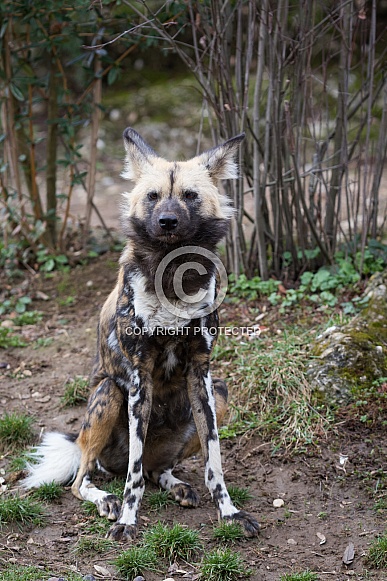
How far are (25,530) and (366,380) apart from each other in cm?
233

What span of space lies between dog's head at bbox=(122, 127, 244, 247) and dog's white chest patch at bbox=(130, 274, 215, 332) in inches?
11.7

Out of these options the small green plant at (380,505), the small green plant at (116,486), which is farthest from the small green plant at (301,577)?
the small green plant at (116,486)

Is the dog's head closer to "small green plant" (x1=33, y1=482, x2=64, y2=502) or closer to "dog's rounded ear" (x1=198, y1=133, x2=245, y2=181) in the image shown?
"dog's rounded ear" (x1=198, y1=133, x2=245, y2=181)

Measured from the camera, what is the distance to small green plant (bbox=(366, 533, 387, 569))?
3.25 m

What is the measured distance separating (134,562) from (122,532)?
32 centimetres

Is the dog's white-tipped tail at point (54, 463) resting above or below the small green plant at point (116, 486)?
above

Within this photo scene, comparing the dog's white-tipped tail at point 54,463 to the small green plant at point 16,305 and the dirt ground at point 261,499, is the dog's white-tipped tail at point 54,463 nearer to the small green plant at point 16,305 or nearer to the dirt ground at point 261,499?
the dirt ground at point 261,499

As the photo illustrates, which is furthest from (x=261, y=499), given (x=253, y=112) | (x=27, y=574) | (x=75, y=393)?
(x=253, y=112)

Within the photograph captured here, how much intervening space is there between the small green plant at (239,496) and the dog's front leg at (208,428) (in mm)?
212

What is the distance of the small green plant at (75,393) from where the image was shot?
4.99 metres

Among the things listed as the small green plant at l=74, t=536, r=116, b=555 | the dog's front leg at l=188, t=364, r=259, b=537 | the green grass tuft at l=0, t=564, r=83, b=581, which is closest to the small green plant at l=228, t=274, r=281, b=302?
the dog's front leg at l=188, t=364, r=259, b=537

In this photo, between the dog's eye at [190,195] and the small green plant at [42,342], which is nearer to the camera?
the dog's eye at [190,195]

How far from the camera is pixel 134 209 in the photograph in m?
3.79

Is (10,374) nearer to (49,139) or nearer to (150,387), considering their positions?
(150,387)
